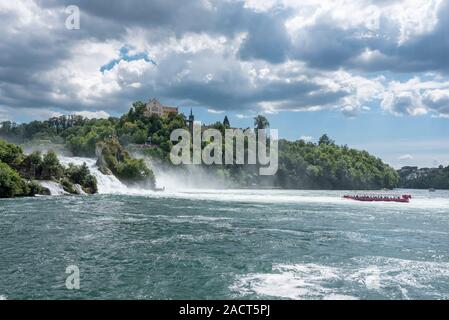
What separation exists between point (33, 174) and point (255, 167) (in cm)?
7892

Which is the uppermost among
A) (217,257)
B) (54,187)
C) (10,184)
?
(10,184)

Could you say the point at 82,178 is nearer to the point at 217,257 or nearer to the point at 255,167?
the point at 217,257

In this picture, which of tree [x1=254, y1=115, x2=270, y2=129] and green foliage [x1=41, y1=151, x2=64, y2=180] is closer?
green foliage [x1=41, y1=151, x2=64, y2=180]

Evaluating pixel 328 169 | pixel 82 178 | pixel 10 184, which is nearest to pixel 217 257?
pixel 10 184

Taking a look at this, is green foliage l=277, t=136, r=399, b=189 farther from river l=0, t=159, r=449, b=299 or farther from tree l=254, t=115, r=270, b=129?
river l=0, t=159, r=449, b=299

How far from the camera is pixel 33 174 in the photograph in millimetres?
54719

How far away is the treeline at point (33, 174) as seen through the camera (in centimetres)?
4831

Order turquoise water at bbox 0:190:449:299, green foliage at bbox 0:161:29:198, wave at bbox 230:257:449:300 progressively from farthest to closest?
green foliage at bbox 0:161:29:198, turquoise water at bbox 0:190:449:299, wave at bbox 230:257:449:300

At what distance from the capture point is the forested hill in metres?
114

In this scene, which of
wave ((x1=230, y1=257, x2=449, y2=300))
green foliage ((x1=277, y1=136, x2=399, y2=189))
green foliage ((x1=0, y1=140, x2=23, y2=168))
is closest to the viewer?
wave ((x1=230, y1=257, x2=449, y2=300))

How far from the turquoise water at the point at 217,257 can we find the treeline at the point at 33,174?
1399cm

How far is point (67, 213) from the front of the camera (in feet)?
114

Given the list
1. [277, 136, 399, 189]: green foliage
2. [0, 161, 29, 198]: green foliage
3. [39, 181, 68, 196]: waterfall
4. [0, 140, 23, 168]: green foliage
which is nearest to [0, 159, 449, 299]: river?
[0, 161, 29, 198]: green foliage
